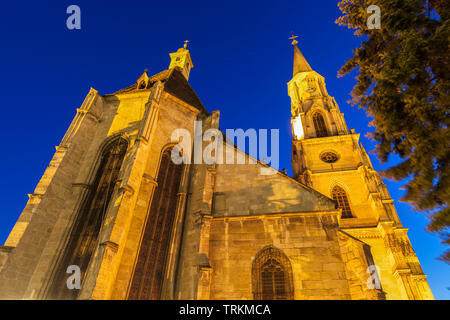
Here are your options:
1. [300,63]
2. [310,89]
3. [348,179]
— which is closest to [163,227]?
[348,179]

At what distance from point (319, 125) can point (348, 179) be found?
7889 mm

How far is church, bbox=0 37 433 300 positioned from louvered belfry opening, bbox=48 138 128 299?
0.04 meters

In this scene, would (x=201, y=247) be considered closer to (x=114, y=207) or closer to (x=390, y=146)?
(x=114, y=207)

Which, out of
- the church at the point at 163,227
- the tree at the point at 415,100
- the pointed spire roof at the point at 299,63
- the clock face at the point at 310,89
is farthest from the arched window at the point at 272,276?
the pointed spire roof at the point at 299,63

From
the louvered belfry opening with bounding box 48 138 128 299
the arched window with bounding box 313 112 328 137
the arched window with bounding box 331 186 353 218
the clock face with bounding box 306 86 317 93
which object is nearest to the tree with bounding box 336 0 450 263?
the louvered belfry opening with bounding box 48 138 128 299

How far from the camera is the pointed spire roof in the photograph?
33719 mm

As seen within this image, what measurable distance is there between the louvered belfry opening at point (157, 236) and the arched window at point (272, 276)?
134 inches

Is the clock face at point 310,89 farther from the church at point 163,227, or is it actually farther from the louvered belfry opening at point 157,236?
the louvered belfry opening at point 157,236

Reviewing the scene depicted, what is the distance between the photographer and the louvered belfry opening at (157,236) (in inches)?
349
